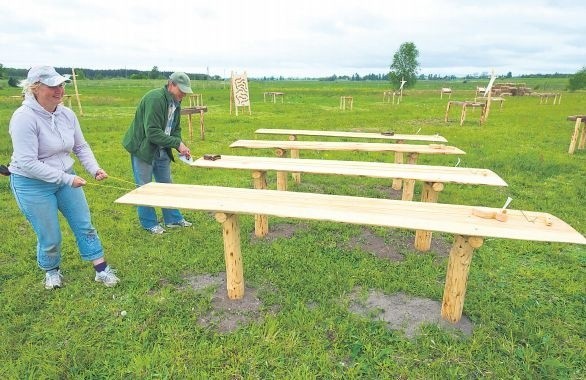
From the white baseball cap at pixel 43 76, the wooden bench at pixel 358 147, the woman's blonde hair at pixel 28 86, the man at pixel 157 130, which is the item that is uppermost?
the white baseball cap at pixel 43 76

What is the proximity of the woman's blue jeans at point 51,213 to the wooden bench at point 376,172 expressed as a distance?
145cm

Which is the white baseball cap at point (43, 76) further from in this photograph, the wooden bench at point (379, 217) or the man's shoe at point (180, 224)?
the man's shoe at point (180, 224)

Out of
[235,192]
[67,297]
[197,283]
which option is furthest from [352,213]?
[67,297]

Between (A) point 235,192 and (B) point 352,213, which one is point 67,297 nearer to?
(A) point 235,192

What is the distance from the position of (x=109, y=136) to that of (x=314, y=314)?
35.2 feet

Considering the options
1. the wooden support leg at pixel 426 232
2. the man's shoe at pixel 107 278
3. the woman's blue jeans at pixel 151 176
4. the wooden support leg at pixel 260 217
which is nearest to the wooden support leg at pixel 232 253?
the man's shoe at pixel 107 278

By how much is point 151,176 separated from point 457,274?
354 centimetres

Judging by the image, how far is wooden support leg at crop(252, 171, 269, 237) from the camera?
15.4 ft

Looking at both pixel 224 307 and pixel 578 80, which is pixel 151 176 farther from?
pixel 578 80

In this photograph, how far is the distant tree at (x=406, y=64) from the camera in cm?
5378

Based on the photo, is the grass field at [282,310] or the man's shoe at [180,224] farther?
the man's shoe at [180,224]

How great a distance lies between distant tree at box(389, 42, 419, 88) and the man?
5286 cm

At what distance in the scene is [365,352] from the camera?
2.89 metres

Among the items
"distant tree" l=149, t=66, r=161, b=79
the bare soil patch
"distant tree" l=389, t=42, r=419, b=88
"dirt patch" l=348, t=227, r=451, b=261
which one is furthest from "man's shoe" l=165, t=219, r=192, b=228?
"distant tree" l=149, t=66, r=161, b=79
